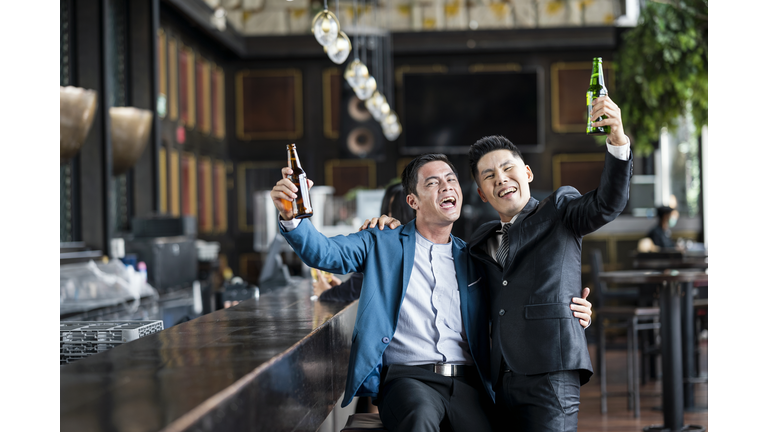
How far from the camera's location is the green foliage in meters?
3.76

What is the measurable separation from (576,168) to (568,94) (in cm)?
101

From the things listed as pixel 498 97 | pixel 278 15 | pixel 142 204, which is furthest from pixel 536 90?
pixel 142 204

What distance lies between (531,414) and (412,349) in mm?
362

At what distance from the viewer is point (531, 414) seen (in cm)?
180

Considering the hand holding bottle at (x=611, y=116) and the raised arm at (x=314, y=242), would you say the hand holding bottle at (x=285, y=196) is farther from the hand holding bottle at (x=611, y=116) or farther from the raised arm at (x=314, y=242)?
the hand holding bottle at (x=611, y=116)

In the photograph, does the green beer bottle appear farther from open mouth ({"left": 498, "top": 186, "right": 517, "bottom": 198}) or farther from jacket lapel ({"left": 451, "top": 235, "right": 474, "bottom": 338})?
jacket lapel ({"left": 451, "top": 235, "right": 474, "bottom": 338})

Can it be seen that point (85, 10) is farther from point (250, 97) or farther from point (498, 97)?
point (498, 97)

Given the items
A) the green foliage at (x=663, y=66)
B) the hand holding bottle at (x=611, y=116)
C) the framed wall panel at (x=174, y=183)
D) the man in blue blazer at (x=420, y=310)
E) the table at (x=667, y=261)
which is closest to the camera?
the hand holding bottle at (x=611, y=116)

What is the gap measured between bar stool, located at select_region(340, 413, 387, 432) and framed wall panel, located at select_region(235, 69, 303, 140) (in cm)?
818

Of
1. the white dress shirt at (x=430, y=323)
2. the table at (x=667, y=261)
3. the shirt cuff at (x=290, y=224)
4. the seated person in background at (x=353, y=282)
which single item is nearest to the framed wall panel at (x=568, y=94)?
the table at (x=667, y=261)

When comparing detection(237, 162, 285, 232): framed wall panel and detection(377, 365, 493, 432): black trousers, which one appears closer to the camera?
detection(377, 365, 493, 432): black trousers

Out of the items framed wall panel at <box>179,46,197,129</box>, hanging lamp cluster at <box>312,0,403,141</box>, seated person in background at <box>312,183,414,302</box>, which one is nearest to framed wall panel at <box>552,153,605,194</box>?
hanging lamp cluster at <box>312,0,403,141</box>

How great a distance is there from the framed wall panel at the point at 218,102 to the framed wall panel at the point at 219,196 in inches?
17.8

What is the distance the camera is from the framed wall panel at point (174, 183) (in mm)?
7816
